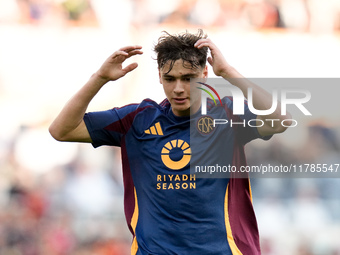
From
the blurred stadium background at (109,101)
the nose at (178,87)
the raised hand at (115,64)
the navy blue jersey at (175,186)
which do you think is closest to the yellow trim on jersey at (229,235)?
the navy blue jersey at (175,186)

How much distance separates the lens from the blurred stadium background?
31.3 ft

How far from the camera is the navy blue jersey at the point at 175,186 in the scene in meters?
3.57

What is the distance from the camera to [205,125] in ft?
12.3

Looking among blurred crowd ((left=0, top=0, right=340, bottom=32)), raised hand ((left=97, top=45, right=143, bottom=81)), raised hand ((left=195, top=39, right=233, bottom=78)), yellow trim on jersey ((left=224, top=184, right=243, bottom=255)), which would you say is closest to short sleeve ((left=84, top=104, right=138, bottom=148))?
raised hand ((left=97, top=45, right=143, bottom=81))

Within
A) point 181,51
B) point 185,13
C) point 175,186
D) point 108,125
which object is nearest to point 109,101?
point 185,13

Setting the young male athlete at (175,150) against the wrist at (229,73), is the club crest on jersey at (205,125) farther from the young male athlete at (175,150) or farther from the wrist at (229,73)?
the wrist at (229,73)

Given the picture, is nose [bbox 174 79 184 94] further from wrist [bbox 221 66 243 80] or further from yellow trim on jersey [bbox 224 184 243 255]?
yellow trim on jersey [bbox 224 184 243 255]

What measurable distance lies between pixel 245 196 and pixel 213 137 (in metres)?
0.41

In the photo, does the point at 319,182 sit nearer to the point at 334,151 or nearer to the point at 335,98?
the point at 334,151

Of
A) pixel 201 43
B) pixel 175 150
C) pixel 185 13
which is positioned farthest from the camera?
pixel 185 13

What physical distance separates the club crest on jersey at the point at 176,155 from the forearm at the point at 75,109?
545 millimetres

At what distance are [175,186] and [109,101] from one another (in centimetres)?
786

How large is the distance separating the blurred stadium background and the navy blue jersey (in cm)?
583

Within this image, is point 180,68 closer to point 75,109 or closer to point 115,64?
point 115,64
